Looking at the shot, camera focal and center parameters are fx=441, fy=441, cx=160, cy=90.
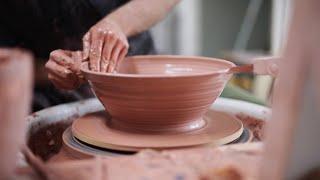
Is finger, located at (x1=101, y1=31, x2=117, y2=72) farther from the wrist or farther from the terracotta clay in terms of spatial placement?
the terracotta clay

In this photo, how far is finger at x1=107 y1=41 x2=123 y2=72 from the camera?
1109 mm

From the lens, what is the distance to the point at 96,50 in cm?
111

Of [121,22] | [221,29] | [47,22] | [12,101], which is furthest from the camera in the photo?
[221,29]

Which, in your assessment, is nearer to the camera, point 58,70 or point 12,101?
point 12,101

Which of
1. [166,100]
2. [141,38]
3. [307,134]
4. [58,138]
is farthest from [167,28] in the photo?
[307,134]

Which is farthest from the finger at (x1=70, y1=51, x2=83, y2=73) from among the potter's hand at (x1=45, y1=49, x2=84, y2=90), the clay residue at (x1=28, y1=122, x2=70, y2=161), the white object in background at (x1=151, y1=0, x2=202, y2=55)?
the white object in background at (x1=151, y1=0, x2=202, y2=55)

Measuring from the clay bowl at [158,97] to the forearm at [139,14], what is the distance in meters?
0.37

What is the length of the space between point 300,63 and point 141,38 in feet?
3.82

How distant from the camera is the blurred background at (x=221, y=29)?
414cm

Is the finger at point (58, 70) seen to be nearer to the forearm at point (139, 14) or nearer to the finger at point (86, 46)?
the finger at point (86, 46)

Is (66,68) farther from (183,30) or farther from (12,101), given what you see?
(183,30)

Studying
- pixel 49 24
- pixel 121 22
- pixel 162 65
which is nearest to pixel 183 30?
pixel 49 24

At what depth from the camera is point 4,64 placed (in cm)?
54

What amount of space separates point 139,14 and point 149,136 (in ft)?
2.06
